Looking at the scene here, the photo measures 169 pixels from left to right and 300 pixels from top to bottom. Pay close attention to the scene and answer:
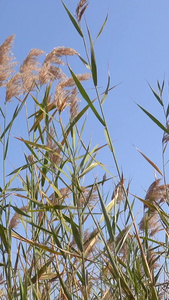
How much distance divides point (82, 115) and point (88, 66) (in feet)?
1.59

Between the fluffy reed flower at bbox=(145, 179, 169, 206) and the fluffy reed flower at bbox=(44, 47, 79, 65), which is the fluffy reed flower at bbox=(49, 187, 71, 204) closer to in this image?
the fluffy reed flower at bbox=(145, 179, 169, 206)

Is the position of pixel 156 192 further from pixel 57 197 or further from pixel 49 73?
pixel 49 73

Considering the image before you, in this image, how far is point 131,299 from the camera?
1868 mm

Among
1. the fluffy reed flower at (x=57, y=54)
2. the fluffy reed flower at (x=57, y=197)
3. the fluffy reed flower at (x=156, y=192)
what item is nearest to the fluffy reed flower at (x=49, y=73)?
the fluffy reed flower at (x=57, y=54)

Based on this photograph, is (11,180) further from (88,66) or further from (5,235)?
(88,66)

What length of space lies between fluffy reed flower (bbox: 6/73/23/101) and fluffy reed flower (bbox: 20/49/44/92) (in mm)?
46

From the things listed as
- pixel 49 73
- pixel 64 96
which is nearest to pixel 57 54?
pixel 49 73

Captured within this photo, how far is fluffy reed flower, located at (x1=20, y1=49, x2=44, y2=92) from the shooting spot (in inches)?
123

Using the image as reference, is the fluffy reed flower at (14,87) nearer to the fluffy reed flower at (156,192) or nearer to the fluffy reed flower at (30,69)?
the fluffy reed flower at (30,69)

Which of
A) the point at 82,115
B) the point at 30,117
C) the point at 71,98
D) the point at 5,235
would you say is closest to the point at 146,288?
the point at 5,235

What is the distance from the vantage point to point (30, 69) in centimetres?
326

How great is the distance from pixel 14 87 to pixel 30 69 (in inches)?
7.2

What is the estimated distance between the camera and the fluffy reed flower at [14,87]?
316 centimetres

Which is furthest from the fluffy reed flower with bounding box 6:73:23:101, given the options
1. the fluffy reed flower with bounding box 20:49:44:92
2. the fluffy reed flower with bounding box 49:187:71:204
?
the fluffy reed flower with bounding box 49:187:71:204
